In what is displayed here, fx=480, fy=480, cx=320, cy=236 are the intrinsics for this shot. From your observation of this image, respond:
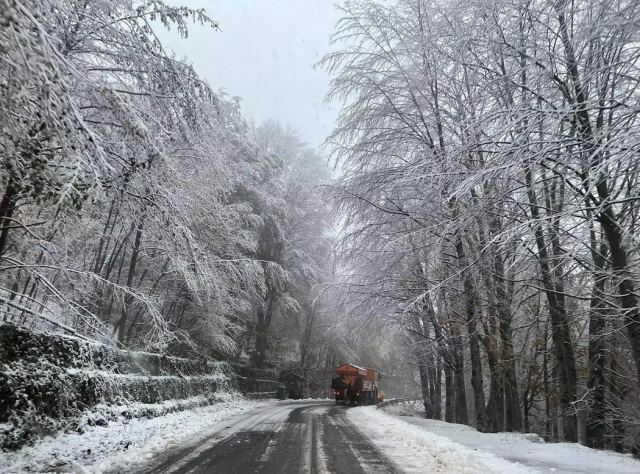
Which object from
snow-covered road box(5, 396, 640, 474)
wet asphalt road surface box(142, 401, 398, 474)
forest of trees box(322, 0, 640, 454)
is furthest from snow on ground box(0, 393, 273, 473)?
forest of trees box(322, 0, 640, 454)

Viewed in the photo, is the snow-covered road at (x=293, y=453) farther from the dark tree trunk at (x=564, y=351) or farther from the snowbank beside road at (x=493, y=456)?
the dark tree trunk at (x=564, y=351)

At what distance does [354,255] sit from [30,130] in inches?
374

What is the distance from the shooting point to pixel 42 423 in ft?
24.1

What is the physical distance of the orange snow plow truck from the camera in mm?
31609

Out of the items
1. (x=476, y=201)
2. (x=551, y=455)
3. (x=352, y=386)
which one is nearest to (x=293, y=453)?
(x=551, y=455)

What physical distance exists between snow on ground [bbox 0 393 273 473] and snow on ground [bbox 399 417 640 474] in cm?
591

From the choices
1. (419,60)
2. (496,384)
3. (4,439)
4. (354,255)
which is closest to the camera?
(4,439)

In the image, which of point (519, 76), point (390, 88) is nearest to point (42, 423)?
point (519, 76)

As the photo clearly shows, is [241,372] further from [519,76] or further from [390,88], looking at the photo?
[519,76]

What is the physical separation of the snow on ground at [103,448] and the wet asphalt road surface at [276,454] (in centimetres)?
47

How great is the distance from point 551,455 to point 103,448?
7.53 metres

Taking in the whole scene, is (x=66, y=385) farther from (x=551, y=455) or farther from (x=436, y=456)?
(x=551, y=455)

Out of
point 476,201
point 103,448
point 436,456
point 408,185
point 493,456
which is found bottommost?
point 103,448

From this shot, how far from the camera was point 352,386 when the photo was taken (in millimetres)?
31891
